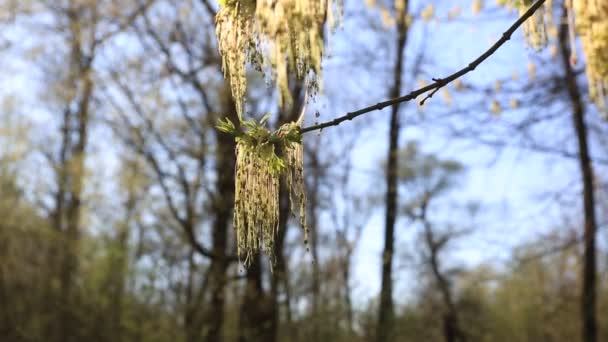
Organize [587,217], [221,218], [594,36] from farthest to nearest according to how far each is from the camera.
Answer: [221,218] < [587,217] < [594,36]

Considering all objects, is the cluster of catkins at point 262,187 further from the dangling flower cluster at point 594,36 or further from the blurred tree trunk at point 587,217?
the blurred tree trunk at point 587,217

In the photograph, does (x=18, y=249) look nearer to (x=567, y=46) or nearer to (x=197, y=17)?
(x=197, y=17)

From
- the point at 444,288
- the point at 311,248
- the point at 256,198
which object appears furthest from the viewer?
the point at 444,288

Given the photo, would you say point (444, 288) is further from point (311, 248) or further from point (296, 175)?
point (296, 175)

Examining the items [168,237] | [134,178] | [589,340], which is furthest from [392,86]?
[134,178]

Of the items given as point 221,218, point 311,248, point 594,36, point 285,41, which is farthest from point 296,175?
point 311,248

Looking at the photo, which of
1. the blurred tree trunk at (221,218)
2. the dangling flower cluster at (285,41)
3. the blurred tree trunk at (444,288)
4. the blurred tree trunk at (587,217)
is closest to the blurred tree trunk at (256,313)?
the blurred tree trunk at (221,218)
